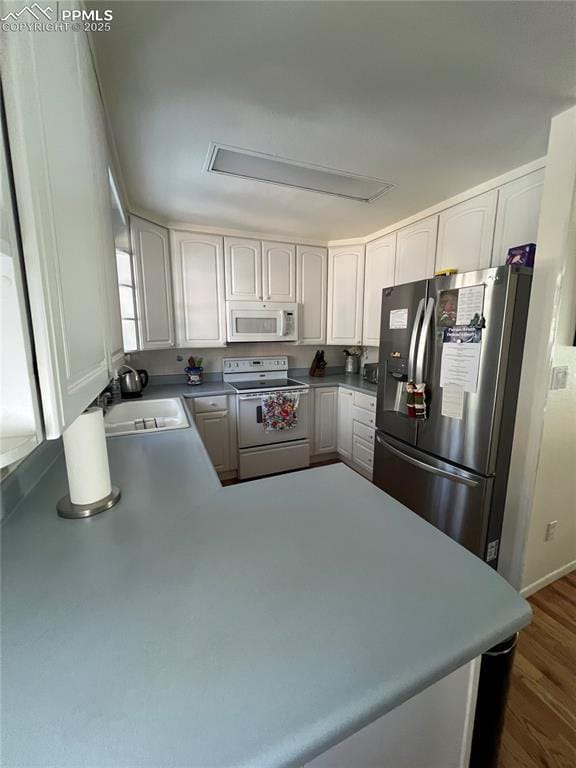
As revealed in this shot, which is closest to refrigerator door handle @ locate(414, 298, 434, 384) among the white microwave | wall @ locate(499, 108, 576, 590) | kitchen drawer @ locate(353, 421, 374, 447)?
wall @ locate(499, 108, 576, 590)

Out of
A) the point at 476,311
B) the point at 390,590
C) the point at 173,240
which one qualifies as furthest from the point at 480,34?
the point at 173,240

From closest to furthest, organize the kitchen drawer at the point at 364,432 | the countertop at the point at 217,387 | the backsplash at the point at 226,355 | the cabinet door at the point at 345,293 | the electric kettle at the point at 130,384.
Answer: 1. the electric kettle at the point at 130,384
2. the countertop at the point at 217,387
3. the kitchen drawer at the point at 364,432
4. the backsplash at the point at 226,355
5. the cabinet door at the point at 345,293

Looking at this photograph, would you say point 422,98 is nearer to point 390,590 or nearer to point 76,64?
point 76,64

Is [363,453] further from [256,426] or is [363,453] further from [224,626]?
[224,626]

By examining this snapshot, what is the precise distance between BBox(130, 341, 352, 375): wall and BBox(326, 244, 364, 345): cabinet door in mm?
437

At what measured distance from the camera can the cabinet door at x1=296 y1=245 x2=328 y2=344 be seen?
3119mm

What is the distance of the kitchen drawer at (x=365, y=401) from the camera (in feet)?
8.89

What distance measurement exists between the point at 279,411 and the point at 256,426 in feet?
0.85

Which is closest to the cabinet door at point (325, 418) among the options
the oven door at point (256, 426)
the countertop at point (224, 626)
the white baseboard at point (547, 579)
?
the oven door at point (256, 426)

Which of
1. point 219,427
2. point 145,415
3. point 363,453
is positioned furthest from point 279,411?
point 145,415

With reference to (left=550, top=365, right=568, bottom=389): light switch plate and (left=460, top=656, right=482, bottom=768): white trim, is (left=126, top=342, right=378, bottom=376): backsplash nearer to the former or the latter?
(left=550, top=365, right=568, bottom=389): light switch plate

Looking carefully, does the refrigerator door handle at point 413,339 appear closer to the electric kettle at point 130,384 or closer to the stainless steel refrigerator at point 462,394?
the stainless steel refrigerator at point 462,394

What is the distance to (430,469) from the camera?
1.77 metres

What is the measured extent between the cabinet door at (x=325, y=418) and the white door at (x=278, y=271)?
3.44ft
